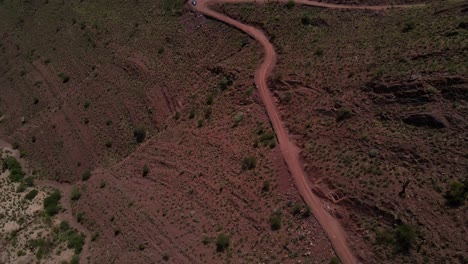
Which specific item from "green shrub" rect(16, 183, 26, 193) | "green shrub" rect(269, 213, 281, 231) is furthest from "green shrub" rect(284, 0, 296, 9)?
"green shrub" rect(16, 183, 26, 193)

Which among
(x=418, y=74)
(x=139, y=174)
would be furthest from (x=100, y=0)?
(x=418, y=74)

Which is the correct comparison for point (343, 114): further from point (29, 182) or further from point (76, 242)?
point (29, 182)

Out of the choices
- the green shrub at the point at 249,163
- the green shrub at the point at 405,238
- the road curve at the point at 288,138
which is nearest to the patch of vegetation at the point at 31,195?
the green shrub at the point at 249,163

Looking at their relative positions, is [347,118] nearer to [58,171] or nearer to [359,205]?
[359,205]

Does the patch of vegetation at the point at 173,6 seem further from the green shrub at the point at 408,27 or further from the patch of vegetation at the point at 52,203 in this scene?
the green shrub at the point at 408,27

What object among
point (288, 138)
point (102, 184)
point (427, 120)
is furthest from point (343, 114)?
point (102, 184)

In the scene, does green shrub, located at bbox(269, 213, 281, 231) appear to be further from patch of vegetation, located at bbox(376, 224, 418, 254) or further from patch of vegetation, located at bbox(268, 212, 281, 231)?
patch of vegetation, located at bbox(376, 224, 418, 254)

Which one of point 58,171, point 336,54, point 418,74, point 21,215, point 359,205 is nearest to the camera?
point 359,205
